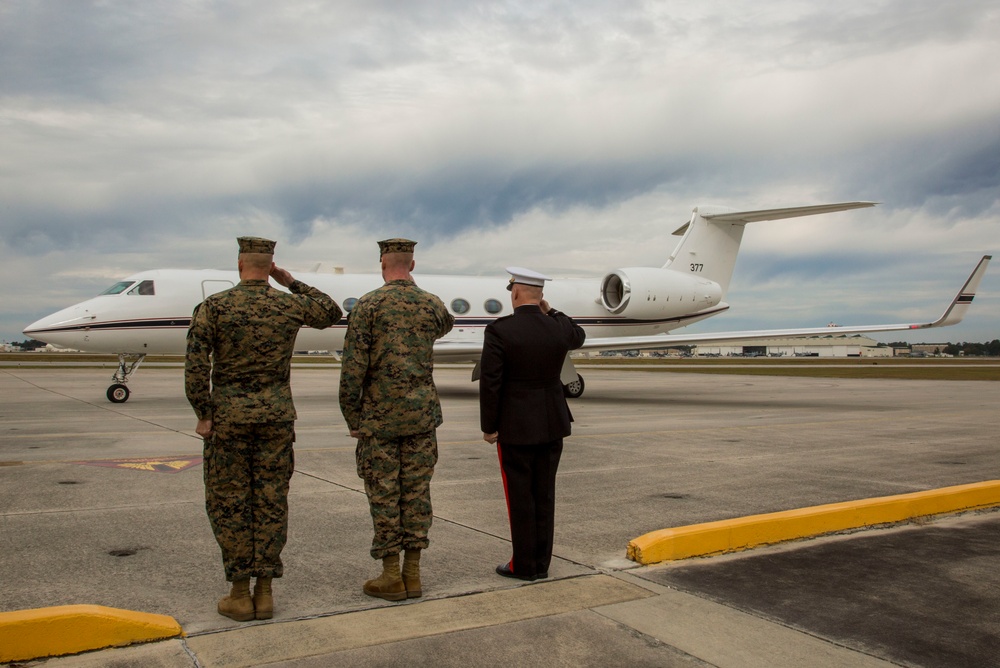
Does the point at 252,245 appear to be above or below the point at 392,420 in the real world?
above

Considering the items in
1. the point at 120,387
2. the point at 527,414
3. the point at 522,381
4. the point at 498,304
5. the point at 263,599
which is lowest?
the point at 263,599

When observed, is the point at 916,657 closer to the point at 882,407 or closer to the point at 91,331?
the point at 882,407

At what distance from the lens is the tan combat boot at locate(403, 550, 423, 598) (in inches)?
179

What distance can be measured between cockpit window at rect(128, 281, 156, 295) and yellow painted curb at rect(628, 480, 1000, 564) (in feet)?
50.3

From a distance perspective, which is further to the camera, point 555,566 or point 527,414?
point 555,566

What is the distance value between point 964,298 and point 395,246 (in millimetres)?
19665

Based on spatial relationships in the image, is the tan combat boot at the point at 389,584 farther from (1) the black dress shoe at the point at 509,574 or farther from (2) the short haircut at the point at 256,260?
(2) the short haircut at the point at 256,260

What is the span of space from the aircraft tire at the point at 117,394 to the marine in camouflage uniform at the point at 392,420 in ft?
49.2

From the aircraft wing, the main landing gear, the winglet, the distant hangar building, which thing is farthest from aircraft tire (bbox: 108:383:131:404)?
the distant hangar building

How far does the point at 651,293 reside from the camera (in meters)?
22.5

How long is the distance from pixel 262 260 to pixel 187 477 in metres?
4.59

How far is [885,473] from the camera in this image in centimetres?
890

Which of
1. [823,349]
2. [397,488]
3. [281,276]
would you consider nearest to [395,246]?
[281,276]

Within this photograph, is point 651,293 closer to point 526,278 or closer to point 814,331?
point 814,331
